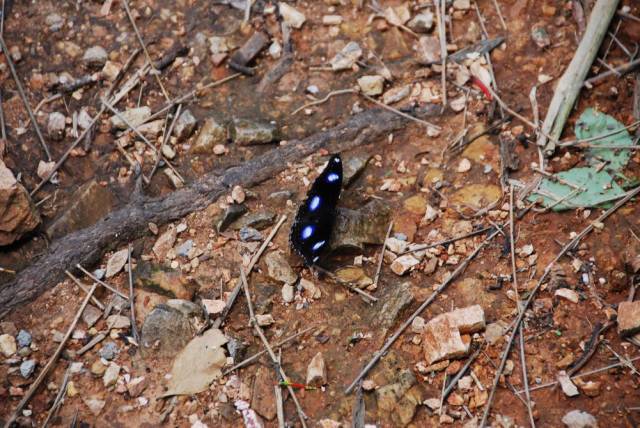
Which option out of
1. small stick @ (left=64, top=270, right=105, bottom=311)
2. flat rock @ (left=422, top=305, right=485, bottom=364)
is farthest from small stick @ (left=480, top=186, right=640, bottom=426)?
small stick @ (left=64, top=270, right=105, bottom=311)

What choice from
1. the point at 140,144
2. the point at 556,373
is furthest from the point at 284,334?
the point at 140,144

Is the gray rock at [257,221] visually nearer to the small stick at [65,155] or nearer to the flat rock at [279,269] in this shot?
the flat rock at [279,269]

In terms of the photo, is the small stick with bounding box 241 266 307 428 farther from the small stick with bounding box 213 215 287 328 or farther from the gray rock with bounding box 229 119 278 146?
the gray rock with bounding box 229 119 278 146

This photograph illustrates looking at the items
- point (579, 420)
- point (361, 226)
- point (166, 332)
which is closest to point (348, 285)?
point (361, 226)

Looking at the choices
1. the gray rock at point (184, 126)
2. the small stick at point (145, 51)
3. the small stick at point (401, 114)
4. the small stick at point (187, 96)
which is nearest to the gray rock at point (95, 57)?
the small stick at point (145, 51)

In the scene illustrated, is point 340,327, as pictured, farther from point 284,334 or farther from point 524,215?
point 524,215

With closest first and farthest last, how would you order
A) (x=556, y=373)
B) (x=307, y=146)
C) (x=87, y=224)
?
1. (x=556, y=373)
2. (x=87, y=224)
3. (x=307, y=146)

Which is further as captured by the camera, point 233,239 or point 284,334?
point 233,239

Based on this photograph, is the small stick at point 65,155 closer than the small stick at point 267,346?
No
